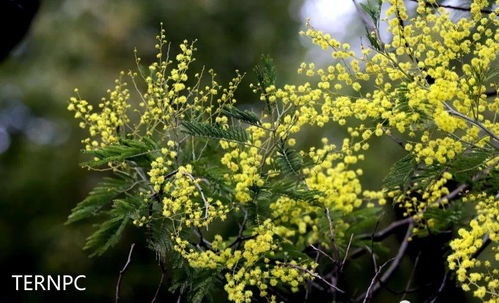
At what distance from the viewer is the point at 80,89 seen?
630cm

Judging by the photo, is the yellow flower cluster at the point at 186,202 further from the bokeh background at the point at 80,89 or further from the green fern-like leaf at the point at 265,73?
the bokeh background at the point at 80,89

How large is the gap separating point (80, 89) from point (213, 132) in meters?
4.56

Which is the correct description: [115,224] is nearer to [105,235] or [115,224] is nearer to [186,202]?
[105,235]

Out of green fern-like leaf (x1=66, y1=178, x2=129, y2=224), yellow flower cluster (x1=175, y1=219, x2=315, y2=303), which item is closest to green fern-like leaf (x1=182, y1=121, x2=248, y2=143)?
yellow flower cluster (x1=175, y1=219, x2=315, y2=303)

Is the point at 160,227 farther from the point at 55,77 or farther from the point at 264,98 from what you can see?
the point at 55,77

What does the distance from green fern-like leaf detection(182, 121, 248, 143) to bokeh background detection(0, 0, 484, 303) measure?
250 centimetres

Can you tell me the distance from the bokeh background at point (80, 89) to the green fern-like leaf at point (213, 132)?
98.6 inches

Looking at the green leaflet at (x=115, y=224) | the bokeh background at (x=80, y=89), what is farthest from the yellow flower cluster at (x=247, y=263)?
the bokeh background at (x=80, y=89)

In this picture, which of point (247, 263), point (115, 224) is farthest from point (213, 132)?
point (115, 224)

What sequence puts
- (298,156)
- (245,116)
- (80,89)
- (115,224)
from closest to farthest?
(298,156), (245,116), (115,224), (80,89)

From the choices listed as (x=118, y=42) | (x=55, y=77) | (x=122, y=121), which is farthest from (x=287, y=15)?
(x=122, y=121)

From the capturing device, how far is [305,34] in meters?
2.02

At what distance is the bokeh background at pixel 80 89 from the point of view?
18.3 ft

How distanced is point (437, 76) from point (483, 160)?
34 cm
